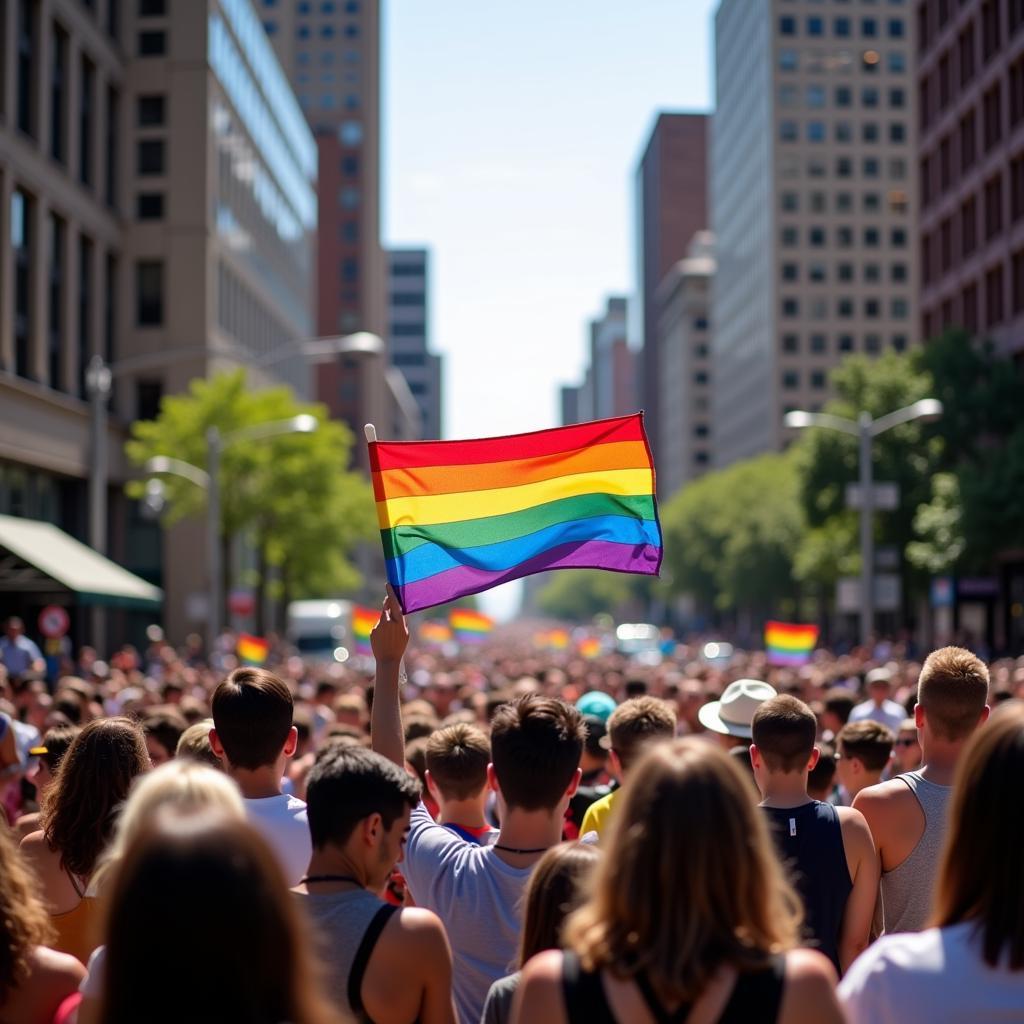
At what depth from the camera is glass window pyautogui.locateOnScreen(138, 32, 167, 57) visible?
193 feet

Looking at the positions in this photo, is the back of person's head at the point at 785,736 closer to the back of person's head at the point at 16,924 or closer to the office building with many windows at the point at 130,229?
the back of person's head at the point at 16,924

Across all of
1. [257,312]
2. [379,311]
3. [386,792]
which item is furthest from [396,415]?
[386,792]

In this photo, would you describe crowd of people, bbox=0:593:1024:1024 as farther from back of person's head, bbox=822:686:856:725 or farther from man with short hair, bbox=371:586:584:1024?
back of person's head, bbox=822:686:856:725

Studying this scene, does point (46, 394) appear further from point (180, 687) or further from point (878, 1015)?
point (878, 1015)

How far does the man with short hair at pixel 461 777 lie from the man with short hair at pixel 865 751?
Result: 2.78m

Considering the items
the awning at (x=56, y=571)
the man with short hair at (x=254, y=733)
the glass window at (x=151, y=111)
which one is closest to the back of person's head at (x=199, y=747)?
the man with short hair at (x=254, y=733)

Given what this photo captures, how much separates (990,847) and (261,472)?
47616 mm

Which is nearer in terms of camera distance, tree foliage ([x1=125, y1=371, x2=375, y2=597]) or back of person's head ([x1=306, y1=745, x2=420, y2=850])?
back of person's head ([x1=306, y1=745, x2=420, y2=850])

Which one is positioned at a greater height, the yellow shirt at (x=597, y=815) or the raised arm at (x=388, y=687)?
the raised arm at (x=388, y=687)

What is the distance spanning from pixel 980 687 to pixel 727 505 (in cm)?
9309

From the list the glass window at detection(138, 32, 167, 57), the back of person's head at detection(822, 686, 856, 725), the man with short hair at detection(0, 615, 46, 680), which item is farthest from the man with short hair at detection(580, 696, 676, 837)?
the glass window at detection(138, 32, 167, 57)

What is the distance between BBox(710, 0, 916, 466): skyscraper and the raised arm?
127301 millimetres

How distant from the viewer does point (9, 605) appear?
4162 centimetres

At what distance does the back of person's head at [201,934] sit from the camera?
267 cm
